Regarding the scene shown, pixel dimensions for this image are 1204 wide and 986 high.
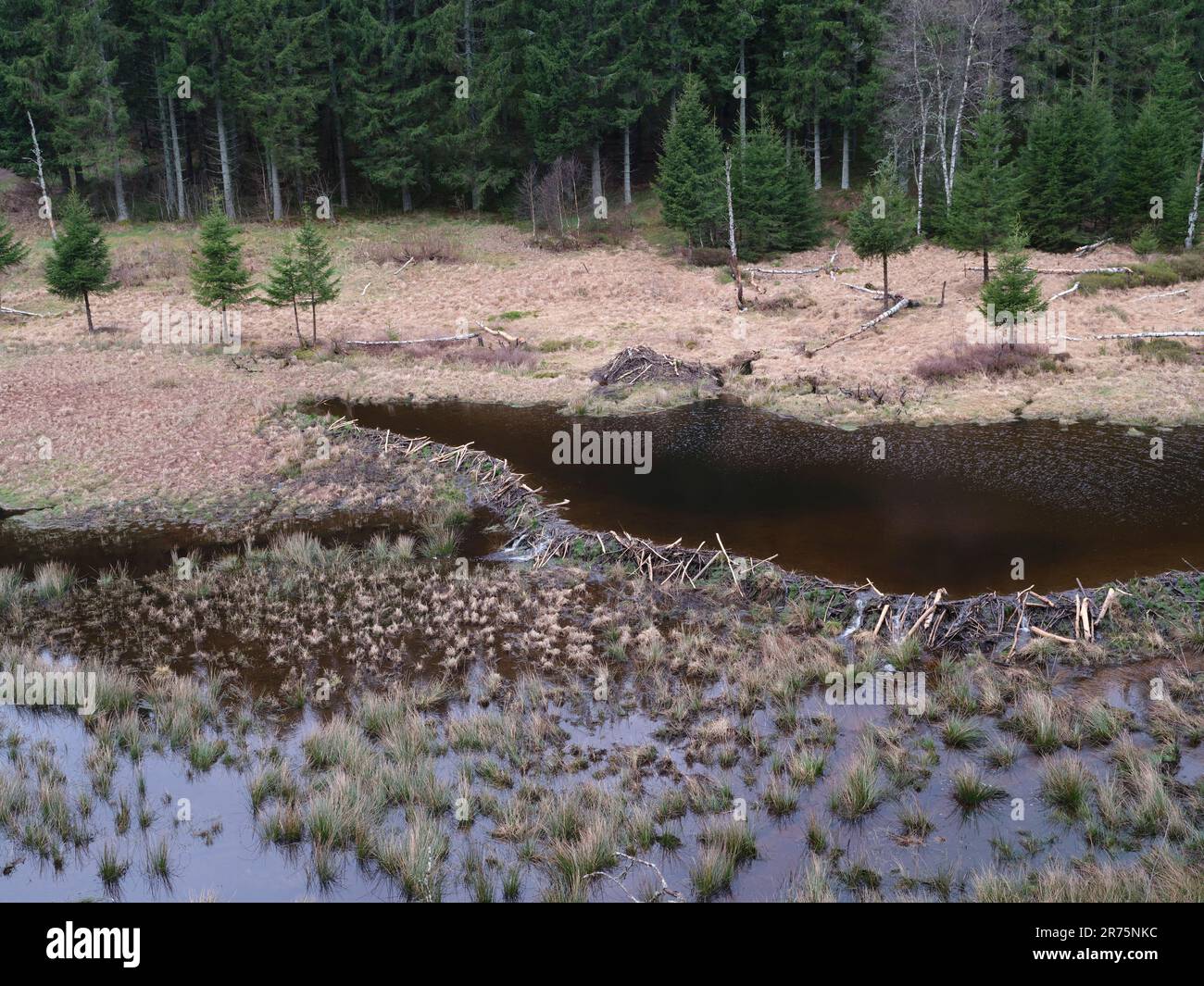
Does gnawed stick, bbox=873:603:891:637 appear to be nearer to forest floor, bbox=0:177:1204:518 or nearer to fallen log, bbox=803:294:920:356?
forest floor, bbox=0:177:1204:518

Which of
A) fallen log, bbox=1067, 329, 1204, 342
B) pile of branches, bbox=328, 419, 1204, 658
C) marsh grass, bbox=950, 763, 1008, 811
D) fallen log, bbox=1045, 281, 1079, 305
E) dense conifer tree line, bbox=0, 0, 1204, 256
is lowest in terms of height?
marsh grass, bbox=950, 763, 1008, 811

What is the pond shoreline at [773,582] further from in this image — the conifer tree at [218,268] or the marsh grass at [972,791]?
the conifer tree at [218,268]

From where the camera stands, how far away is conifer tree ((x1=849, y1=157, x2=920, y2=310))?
34.8 m

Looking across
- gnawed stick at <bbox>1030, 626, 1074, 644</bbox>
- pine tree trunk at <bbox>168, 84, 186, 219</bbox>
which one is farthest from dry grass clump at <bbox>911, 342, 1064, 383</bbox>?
pine tree trunk at <bbox>168, 84, 186, 219</bbox>

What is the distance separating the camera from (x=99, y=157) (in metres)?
49.7

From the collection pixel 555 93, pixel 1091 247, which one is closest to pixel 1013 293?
pixel 1091 247

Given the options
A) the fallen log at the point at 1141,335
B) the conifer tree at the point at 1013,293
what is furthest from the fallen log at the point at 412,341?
the fallen log at the point at 1141,335

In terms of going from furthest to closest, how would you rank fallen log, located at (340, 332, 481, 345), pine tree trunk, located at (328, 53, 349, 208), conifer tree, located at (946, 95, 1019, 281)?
pine tree trunk, located at (328, 53, 349, 208), fallen log, located at (340, 332, 481, 345), conifer tree, located at (946, 95, 1019, 281)

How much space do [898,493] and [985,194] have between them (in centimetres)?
2014

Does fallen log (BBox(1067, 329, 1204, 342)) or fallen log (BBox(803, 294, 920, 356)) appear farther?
fallen log (BBox(803, 294, 920, 356))

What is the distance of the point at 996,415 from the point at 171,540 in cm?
2113

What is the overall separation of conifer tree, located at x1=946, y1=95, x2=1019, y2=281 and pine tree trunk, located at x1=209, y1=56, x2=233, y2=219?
38.3 metres

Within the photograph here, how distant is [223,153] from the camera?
170 ft
